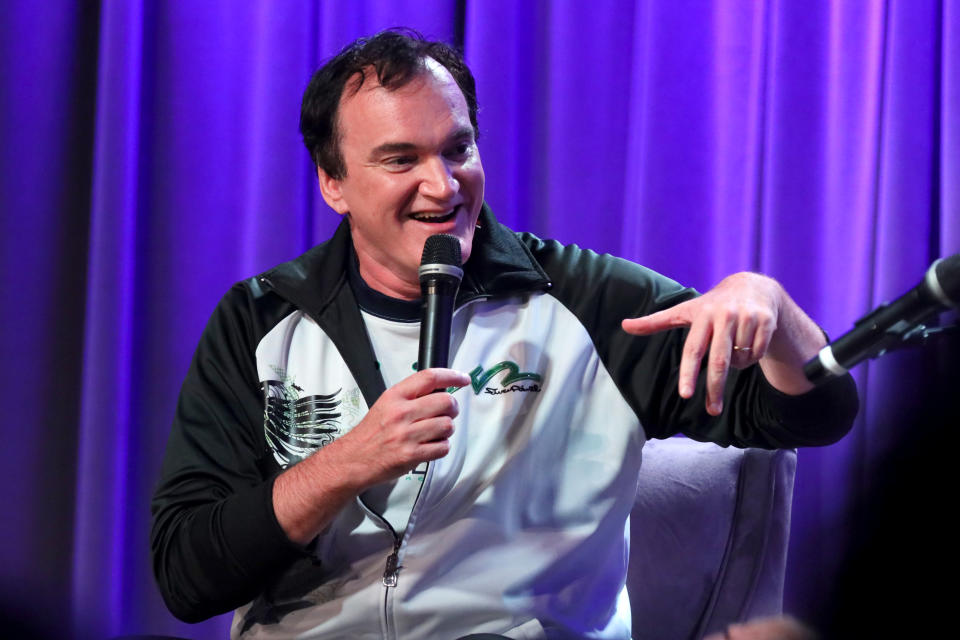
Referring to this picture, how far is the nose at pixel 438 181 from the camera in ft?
5.27

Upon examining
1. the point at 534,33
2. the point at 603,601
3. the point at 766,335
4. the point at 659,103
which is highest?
the point at 534,33

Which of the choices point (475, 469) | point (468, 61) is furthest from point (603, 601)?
point (468, 61)

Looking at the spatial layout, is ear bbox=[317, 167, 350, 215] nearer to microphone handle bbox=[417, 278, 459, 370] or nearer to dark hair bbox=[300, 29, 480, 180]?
dark hair bbox=[300, 29, 480, 180]

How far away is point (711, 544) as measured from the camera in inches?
65.2

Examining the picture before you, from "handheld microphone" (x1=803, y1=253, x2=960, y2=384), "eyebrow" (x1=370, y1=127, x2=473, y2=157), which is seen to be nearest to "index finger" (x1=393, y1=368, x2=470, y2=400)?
"handheld microphone" (x1=803, y1=253, x2=960, y2=384)

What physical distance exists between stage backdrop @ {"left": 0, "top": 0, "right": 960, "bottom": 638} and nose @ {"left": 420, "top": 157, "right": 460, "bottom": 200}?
29.4 inches

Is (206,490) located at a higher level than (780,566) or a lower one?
higher

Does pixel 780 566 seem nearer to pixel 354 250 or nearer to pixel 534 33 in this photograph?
pixel 354 250

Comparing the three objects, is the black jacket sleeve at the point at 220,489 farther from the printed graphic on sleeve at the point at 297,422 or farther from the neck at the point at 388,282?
the neck at the point at 388,282

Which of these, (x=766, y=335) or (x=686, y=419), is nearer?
(x=766, y=335)

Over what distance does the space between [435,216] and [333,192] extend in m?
0.28

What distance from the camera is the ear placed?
5.90ft

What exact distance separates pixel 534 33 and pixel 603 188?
0.43 meters

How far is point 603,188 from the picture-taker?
236 cm
